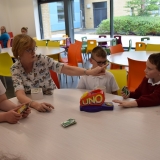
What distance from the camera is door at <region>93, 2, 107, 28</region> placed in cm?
755

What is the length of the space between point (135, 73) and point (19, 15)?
327 inches

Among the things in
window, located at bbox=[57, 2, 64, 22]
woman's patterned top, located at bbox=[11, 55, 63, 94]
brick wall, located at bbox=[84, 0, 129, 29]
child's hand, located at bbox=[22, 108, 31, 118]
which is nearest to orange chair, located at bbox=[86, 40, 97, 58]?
brick wall, located at bbox=[84, 0, 129, 29]

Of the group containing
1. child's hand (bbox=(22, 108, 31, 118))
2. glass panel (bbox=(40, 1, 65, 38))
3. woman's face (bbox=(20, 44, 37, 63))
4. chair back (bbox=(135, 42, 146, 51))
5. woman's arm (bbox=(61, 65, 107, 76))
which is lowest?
child's hand (bbox=(22, 108, 31, 118))

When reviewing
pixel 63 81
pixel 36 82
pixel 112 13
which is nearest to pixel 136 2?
pixel 112 13

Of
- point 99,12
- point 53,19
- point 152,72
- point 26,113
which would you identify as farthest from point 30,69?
point 53,19

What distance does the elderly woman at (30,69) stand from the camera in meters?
1.72

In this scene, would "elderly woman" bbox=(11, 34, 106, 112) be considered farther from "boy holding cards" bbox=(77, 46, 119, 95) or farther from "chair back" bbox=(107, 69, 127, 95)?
"chair back" bbox=(107, 69, 127, 95)

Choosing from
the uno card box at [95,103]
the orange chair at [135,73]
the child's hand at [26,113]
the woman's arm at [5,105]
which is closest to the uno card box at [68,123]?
the uno card box at [95,103]

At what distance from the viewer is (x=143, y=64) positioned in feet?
7.81

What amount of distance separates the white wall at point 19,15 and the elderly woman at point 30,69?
7.70 m

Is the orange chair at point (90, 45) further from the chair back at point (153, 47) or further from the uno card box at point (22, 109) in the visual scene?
the uno card box at point (22, 109)

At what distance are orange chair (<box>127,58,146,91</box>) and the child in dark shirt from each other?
0.74 m

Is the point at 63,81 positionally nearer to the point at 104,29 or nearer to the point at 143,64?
the point at 143,64

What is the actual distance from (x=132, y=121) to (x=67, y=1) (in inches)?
308
